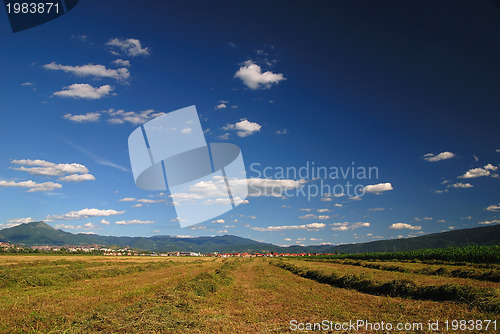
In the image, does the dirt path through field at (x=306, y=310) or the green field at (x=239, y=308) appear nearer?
the green field at (x=239, y=308)

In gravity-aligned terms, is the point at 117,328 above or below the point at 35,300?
above

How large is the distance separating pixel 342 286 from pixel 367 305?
5.24 metres

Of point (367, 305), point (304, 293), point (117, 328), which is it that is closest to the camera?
point (117, 328)

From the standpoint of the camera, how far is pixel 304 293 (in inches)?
499

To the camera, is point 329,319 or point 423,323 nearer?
point 423,323

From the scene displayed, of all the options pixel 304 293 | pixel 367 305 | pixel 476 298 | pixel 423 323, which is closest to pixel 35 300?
pixel 304 293

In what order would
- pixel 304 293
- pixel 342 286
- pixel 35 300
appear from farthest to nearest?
pixel 342 286 → pixel 304 293 → pixel 35 300

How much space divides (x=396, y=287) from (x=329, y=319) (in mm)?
5622

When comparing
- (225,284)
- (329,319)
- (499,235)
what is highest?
(329,319)

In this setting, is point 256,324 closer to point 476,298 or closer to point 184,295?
point 184,295

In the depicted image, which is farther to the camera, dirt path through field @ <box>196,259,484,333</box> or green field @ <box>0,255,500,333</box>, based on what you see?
dirt path through field @ <box>196,259,484,333</box>

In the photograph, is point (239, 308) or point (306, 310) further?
point (239, 308)

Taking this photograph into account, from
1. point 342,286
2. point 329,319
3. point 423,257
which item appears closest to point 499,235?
point 423,257

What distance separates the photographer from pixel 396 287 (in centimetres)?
1177
